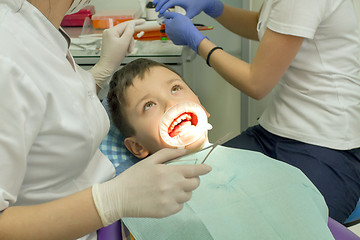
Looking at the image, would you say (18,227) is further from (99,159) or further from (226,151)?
(226,151)

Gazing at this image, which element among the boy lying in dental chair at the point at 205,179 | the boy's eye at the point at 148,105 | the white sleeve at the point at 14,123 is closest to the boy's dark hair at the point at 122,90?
the boy lying in dental chair at the point at 205,179

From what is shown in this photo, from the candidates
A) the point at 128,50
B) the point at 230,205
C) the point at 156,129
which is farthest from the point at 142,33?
the point at 230,205

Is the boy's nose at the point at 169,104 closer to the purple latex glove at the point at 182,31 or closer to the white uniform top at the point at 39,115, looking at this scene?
the white uniform top at the point at 39,115

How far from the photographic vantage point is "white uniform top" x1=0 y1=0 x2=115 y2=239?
2.44 ft

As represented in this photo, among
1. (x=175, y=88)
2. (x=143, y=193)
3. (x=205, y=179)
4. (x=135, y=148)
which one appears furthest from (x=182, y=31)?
(x=143, y=193)

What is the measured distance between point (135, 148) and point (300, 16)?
73cm

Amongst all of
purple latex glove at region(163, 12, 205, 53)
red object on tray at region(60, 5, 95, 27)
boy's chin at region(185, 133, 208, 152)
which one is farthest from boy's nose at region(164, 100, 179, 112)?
red object on tray at region(60, 5, 95, 27)

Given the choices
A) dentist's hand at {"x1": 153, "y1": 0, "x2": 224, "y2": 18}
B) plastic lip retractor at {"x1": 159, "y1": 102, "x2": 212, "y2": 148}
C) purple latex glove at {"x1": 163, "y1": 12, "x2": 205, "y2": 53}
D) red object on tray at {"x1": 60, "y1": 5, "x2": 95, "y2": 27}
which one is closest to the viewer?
plastic lip retractor at {"x1": 159, "y1": 102, "x2": 212, "y2": 148}

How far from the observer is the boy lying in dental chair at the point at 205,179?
3.46 ft

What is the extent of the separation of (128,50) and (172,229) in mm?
850

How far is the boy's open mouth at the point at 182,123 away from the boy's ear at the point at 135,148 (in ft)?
0.71

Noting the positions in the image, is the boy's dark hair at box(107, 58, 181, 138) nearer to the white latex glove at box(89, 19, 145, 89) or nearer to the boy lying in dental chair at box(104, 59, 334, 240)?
the boy lying in dental chair at box(104, 59, 334, 240)

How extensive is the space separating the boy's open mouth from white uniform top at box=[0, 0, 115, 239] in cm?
24

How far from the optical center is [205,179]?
121 centimetres
